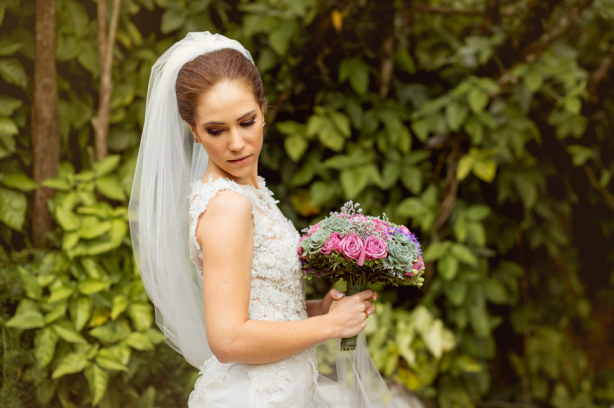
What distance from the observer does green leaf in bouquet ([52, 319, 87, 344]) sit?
248 centimetres

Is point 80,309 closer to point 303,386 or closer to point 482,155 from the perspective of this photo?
point 303,386

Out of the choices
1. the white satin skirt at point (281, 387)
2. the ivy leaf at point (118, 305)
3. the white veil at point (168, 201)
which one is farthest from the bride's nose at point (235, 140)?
the ivy leaf at point (118, 305)

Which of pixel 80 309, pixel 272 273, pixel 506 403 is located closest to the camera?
pixel 272 273

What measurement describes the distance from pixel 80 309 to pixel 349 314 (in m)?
1.67

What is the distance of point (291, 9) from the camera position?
2990mm

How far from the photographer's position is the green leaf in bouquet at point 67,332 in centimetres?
248

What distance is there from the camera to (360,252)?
141 cm

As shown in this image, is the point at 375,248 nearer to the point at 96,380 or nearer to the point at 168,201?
the point at 168,201

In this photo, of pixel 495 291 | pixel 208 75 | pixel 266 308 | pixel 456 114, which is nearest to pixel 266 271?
pixel 266 308

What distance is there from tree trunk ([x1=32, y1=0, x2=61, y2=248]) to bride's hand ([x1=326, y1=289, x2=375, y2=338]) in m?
1.99

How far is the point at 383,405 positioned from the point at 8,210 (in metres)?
2.15

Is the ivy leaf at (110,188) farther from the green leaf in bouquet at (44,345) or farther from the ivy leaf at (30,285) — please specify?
the green leaf in bouquet at (44,345)

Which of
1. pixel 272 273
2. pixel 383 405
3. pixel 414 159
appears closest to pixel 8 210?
pixel 272 273

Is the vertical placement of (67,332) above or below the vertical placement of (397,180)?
below
